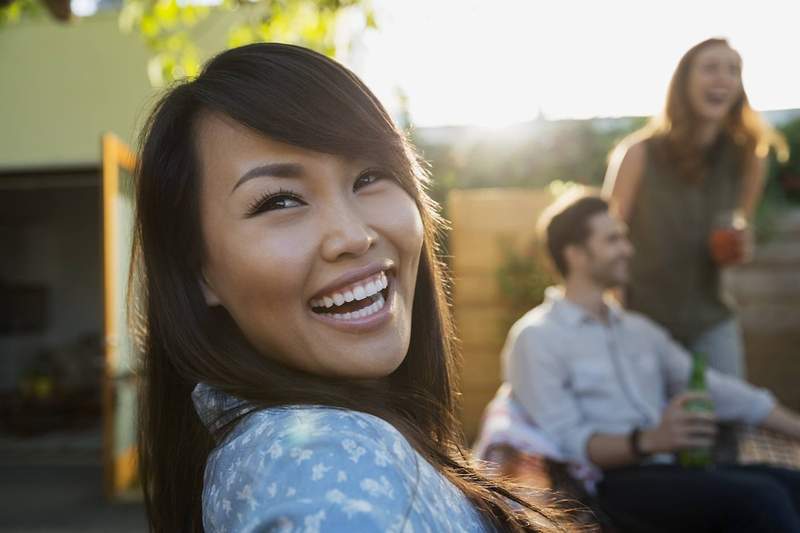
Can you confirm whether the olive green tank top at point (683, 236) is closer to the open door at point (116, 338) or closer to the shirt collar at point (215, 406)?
the shirt collar at point (215, 406)

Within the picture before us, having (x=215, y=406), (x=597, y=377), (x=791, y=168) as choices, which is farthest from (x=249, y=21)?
(x=791, y=168)

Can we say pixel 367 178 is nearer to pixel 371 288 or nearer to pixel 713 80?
pixel 371 288

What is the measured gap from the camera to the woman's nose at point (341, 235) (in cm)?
85

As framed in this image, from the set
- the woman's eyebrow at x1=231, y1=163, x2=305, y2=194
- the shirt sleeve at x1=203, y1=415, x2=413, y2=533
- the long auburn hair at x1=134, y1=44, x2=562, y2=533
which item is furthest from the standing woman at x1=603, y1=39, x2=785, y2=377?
the shirt sleeve at x1=203, y1=415, x2=413, y2=533

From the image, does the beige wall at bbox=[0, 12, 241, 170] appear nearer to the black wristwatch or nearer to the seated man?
the seated man

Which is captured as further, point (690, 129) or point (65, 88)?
point (65, 88)

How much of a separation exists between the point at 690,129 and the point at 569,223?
0.49 metres

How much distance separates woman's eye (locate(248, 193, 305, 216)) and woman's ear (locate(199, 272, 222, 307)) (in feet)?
0.41

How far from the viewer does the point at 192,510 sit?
3.17 feet

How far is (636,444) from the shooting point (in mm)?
2336

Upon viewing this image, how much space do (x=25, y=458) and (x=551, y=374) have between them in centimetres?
569

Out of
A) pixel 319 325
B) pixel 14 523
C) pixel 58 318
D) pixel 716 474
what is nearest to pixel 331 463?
pixel 319 325

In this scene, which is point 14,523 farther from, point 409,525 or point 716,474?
point 409,525

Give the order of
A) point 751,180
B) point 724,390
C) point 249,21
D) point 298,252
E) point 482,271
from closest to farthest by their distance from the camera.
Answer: point 298,252 → point 724,390 → point 751,180 → point 249,21 → point 482,271
